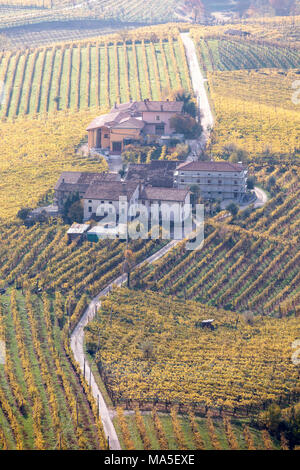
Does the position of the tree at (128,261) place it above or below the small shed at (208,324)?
above

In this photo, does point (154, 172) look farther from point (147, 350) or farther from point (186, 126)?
point (147, 350)

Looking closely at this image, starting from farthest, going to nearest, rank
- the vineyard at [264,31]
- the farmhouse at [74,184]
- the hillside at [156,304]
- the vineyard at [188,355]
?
the vineyard at [264,31] → the farmhouse at [74,184] → the vineyard at [188,355] → the hillside at [156,304]

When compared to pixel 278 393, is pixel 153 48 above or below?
above

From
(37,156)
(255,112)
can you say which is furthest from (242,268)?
(255,112)

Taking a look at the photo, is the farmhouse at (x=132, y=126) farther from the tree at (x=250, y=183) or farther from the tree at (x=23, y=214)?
the tree at (x=23, y=214)

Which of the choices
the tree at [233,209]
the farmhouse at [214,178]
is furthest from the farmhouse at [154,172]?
the tree at [233,209]

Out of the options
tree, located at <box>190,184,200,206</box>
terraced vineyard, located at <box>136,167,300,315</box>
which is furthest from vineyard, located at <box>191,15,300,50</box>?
terraced vineyard, located at <box>136,167,300,315</box>

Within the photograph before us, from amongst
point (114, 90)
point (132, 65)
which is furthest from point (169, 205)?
point (132, 65)
